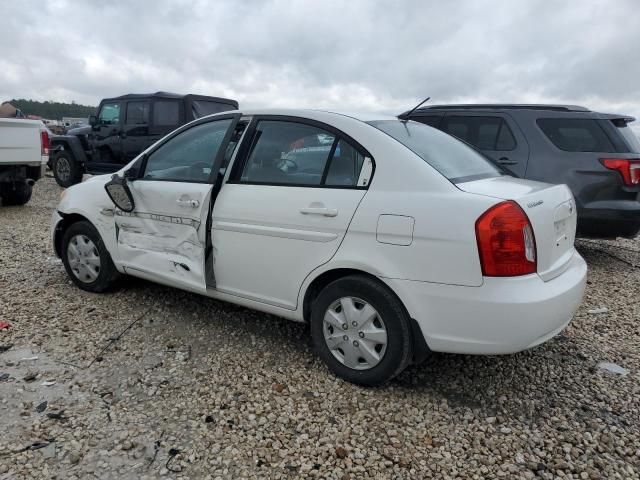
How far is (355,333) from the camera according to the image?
283 cm

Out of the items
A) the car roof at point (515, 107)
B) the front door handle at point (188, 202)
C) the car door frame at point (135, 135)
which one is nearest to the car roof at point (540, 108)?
the car roof at point (515, 107)

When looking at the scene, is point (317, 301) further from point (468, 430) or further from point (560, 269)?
point (560, 269)

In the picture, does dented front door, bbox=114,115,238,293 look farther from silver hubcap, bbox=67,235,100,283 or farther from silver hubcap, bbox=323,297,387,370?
silver hubcap, bbox=323,297,387,370

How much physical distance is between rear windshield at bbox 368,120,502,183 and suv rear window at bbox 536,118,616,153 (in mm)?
2391

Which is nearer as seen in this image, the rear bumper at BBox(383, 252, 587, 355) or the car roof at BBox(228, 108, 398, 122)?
the rear bumper at BBox(383, 252, 587, 355)

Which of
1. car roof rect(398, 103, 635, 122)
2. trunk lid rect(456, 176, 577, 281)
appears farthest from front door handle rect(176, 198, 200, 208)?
car roof rect(398, 103, 635, 122)

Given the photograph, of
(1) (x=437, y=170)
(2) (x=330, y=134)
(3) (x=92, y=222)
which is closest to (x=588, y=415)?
(1) (x=437, y=170)

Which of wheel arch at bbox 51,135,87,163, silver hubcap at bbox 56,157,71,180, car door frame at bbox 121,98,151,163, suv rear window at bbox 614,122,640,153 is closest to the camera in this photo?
suv rear window at bbox 614,122,640,153

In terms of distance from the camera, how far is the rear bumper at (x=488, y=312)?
2434 millimetres

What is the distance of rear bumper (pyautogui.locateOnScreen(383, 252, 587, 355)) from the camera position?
243 centimetres

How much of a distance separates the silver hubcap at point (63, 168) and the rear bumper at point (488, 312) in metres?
11.2

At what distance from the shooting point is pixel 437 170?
2697 mm

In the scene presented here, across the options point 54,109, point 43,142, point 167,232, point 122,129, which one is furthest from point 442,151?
point 54,109

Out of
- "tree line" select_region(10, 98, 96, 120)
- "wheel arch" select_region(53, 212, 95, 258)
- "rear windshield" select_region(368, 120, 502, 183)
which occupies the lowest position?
"wheel arch" select_region(53, 212, 95, 258)
